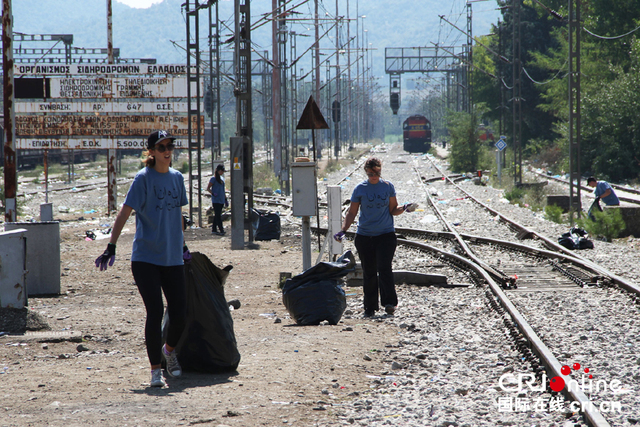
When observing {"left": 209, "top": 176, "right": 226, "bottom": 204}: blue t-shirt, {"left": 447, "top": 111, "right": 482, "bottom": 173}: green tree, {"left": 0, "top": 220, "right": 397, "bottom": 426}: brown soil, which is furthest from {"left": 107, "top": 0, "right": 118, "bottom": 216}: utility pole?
{"left": 447, "top": 111, "right": 482, "bottom": 173}: green tree

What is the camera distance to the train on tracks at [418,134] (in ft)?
235

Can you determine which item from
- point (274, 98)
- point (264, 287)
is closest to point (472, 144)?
point (274, 98)

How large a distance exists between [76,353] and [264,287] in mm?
4677

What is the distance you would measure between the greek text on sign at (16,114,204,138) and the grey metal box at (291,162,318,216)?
15082mm

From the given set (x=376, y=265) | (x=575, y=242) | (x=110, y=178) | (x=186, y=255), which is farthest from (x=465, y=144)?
(x=186, y=255)

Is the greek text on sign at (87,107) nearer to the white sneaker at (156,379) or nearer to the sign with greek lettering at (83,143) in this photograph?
the sign with greek lettering at (83,143)

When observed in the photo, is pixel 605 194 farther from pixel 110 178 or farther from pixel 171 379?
pixel 110 178

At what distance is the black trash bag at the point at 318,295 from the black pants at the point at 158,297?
2.74m

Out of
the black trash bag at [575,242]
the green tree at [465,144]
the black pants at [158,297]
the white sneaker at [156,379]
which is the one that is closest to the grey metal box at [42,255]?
the black pants at [158,297]

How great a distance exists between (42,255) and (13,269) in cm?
222

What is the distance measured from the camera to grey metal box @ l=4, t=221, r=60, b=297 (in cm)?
979

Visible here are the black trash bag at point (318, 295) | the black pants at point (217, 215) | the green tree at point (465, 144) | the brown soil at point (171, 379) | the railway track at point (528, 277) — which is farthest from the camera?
the green tree at point (465, 144)

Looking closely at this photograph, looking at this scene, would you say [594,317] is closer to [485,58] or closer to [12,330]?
[12,330]

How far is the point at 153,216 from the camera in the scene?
5.17m
